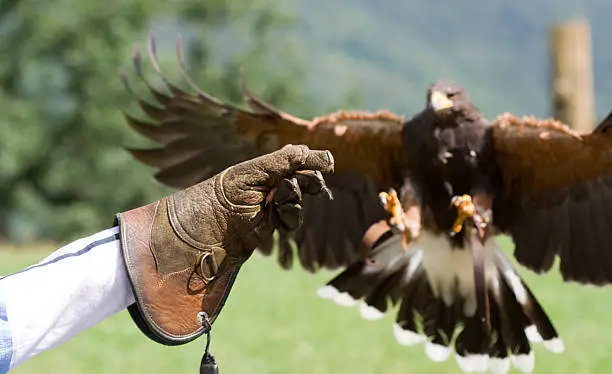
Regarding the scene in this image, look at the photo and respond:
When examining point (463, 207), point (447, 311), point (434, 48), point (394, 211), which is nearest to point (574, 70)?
point (447, 311)

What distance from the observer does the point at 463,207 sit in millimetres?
3775

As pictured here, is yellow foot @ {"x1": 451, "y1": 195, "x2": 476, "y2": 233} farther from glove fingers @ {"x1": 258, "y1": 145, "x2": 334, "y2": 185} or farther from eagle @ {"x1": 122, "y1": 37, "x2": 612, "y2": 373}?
glove fingers @ {"x1": 258, "y1": 145, "x2": 334, "y2": 185}

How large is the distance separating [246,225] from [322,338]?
2.86 metres

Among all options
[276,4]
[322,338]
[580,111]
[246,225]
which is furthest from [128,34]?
[246,225]

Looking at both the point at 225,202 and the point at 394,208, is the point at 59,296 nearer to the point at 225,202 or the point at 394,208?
the point at 225,202

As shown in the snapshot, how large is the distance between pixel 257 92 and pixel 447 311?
18.7m

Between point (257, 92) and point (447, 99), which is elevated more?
point (447, 99)

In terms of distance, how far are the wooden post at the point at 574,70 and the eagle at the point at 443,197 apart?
5.35 meters

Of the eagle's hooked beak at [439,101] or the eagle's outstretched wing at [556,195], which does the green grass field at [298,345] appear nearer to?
the eagle's outstretched wing at [556,195]

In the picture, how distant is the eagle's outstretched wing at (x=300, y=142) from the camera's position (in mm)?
4008

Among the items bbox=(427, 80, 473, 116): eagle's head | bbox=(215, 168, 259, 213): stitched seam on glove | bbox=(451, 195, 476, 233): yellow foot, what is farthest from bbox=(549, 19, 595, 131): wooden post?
bbox=(215, 168, 259, 213): stitched seam on glove

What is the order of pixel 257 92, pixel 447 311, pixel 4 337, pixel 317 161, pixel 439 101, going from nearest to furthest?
1. pixel 4 337
2. pixel 317 161
3. pixel 439 101
4. pixel 447 311
5. pixel 257 92

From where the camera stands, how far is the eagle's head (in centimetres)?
387

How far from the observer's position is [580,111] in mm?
9188
